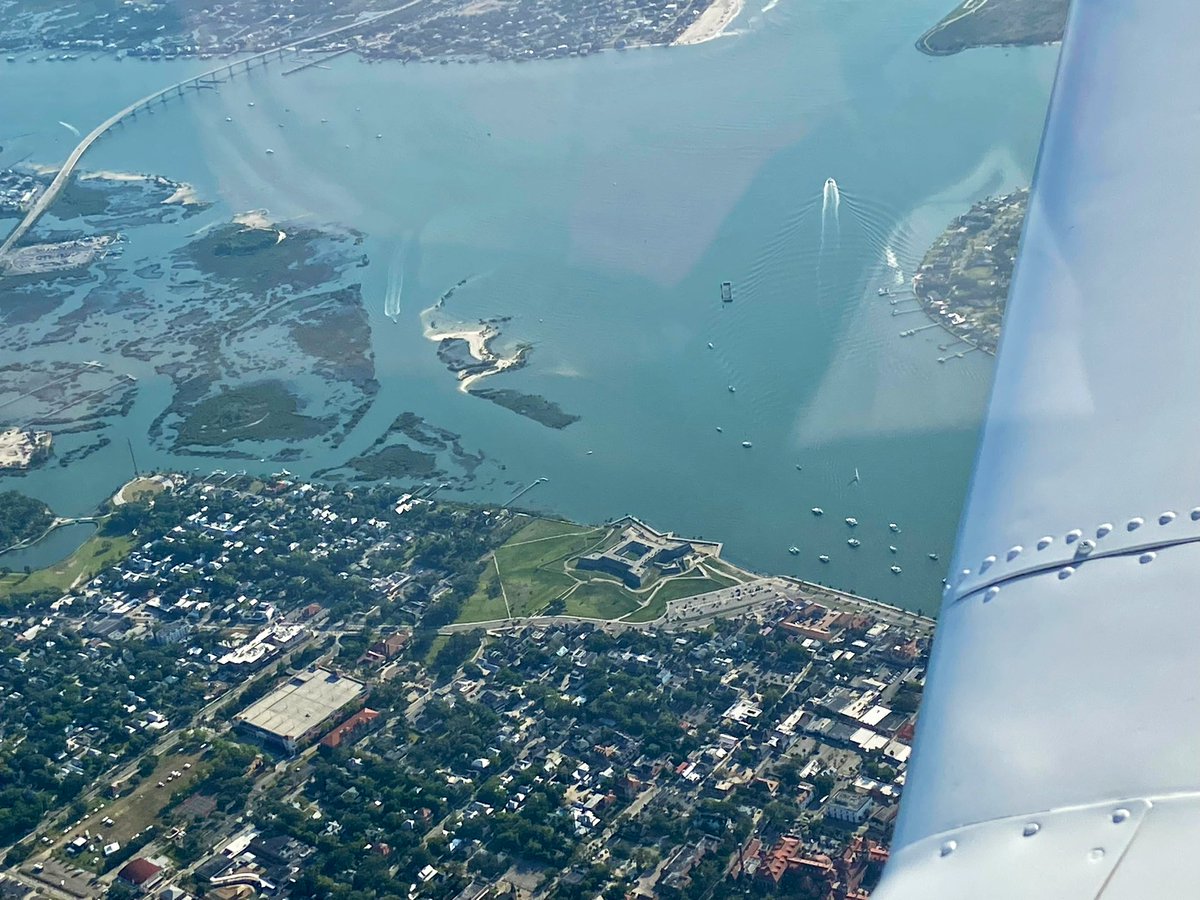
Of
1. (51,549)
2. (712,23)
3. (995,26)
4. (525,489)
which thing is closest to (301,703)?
(525,489)

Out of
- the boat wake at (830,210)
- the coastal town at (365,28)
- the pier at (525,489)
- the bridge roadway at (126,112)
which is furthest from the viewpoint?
the coastal town at (365,28)

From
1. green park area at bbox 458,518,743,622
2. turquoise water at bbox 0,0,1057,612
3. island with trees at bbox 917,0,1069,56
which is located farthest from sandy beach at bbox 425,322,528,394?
island with trees at bbox 917,0,1069,56

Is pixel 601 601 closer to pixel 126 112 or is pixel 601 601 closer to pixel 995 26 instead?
pixel 995 26

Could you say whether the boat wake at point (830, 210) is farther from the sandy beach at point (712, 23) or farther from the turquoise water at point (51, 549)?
the turquoise water at point (51, 549)

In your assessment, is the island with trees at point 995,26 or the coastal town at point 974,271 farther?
the island with trees at point 995,26

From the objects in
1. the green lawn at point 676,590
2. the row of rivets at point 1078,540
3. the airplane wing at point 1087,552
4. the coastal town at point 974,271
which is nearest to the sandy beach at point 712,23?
the coastal town at point 974,271

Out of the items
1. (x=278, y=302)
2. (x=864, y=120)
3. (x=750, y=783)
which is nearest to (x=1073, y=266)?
(x=750, y=783)

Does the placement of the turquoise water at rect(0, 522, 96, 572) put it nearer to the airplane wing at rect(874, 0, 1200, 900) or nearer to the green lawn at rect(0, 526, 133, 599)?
the green lawn at rect(0, 526, 133, 599)
